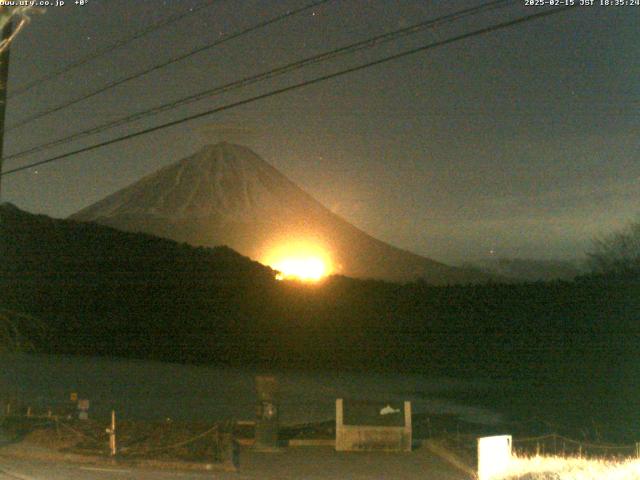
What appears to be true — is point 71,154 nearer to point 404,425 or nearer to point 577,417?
point 404,425

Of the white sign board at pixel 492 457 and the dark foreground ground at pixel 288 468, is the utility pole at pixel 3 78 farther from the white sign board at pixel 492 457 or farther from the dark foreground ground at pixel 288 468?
the white sign board at pixel 492 457

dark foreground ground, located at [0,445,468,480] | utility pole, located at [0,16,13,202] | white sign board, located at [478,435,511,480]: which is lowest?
dark foreground ground, located at [0,445,468,480]

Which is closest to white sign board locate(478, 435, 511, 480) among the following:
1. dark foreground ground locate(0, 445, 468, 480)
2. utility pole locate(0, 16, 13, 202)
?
dark foreground ground locate(0, 445, 468, 480)

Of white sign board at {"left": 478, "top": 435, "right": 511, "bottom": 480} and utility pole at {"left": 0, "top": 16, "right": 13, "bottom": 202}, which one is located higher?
utility pole at {"left": 0, "top": 16, "right": 13, "bottom": 202}

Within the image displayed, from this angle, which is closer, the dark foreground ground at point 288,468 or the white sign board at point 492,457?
the white sign board at point 492,457

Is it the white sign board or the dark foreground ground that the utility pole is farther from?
the white sign board

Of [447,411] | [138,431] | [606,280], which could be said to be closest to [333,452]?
[138,431]

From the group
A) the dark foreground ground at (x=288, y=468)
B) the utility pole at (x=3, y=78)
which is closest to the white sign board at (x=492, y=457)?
the dark foreground ground at (x=288, y=468)

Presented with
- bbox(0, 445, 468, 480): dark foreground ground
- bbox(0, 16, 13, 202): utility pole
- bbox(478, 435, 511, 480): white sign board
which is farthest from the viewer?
bbox(0, 16, 13, 202): utility pole
